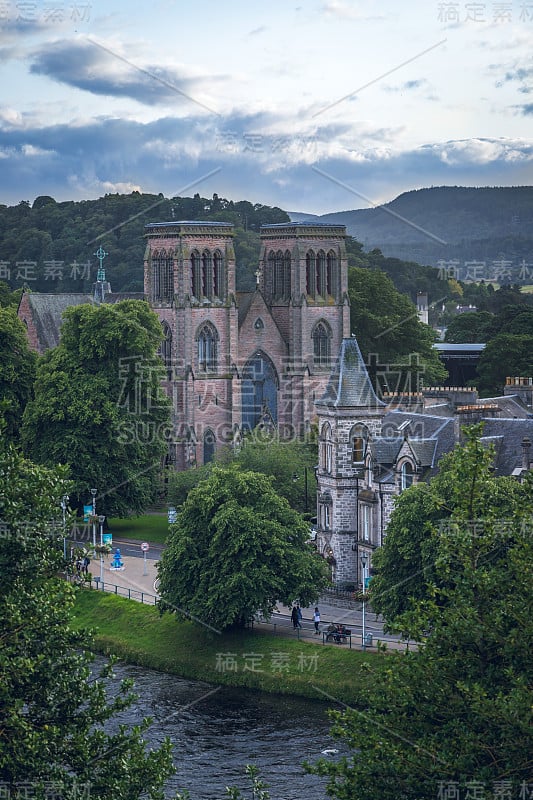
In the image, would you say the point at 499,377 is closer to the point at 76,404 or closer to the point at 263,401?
the point at 263,401

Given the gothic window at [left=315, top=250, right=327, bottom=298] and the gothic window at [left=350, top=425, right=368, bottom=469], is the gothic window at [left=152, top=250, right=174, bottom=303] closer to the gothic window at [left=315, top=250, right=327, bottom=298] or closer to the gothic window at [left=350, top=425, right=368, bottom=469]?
the gothic window at [left=315, top=250, right=327, bottom=298]

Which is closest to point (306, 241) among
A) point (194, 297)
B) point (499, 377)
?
point (194, 297)

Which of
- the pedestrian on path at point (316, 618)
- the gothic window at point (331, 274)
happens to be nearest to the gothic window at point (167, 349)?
the gothic window at point (331, 274)

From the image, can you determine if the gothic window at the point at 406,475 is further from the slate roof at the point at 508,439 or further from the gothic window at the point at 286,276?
the gothic window at the point at 286,276

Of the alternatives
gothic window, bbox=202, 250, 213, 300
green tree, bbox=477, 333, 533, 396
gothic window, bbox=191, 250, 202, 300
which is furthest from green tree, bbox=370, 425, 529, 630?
green tree, bbox=477, 333, 533, 396

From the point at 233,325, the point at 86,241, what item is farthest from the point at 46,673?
the point at 86,241
